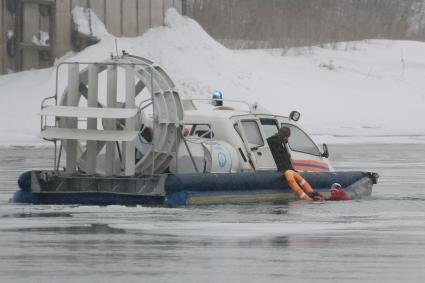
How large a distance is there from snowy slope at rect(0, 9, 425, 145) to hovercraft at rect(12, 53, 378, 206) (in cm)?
1753

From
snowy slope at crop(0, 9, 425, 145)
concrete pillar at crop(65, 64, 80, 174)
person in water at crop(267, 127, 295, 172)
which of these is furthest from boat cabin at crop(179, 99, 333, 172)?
snowy slope at crop(0, 9, 425, 145)

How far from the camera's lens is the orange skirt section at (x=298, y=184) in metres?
20.3

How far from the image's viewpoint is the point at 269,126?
70.5 feet

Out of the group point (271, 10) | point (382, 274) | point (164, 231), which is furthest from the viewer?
point (271, 10)

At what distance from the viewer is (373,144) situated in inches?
1574

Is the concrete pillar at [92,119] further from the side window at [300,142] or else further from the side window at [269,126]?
the side window at [300,142]

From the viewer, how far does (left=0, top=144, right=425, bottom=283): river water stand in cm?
1237

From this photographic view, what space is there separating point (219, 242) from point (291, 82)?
114 ft

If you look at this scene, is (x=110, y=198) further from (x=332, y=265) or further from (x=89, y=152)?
(x=332, y=265)

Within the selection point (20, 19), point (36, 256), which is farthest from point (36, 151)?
point (36, 256)

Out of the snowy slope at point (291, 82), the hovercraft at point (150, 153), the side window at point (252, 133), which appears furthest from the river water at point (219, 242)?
the snowy slope at point (291, 82)

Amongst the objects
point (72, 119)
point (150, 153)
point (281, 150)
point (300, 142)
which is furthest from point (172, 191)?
point (300, 142)

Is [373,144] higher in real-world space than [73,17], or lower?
lower

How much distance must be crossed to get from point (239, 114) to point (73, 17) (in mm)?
21922
